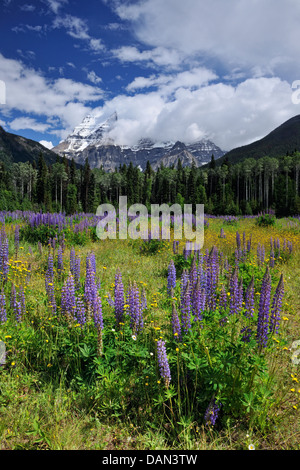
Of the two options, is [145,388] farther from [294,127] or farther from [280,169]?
[294,127]

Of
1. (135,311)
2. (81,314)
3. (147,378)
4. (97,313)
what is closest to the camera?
(147,378)

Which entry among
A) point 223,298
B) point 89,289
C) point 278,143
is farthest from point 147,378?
point 278,143

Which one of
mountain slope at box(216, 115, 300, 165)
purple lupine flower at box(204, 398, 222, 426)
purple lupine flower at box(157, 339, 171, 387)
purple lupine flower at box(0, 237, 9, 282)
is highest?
mountain slope at box(216, 115, 300, 165)

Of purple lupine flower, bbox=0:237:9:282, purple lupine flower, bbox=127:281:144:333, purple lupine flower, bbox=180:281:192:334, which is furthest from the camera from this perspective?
purple lupine flower, bbox=0:237:9:282

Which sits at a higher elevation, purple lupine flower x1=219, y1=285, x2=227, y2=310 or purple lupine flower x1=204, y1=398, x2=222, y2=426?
purple lupine flower x1=219, y1=285, x2=227, y2=310

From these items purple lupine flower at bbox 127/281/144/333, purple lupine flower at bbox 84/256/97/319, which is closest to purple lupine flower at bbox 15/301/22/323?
purple lupine flower at bbox 84/256/97/319

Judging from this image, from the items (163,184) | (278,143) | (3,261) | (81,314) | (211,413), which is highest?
(278,143)

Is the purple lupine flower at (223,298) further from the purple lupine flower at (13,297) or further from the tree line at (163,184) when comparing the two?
the tree line at (163,184)

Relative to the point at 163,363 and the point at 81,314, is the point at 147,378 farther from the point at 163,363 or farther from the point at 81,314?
the point at 81,314

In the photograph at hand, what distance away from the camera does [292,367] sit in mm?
3684

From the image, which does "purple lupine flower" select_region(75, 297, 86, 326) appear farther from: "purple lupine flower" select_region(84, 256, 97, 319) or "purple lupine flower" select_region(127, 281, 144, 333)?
"purple lupine flower" select_region(127, 281, 144, 333)

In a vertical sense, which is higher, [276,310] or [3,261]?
[3,261]

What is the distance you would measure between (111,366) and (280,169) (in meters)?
74.3

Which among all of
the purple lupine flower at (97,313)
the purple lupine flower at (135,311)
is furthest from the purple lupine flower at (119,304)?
the purple lupine flower at (97,313)
